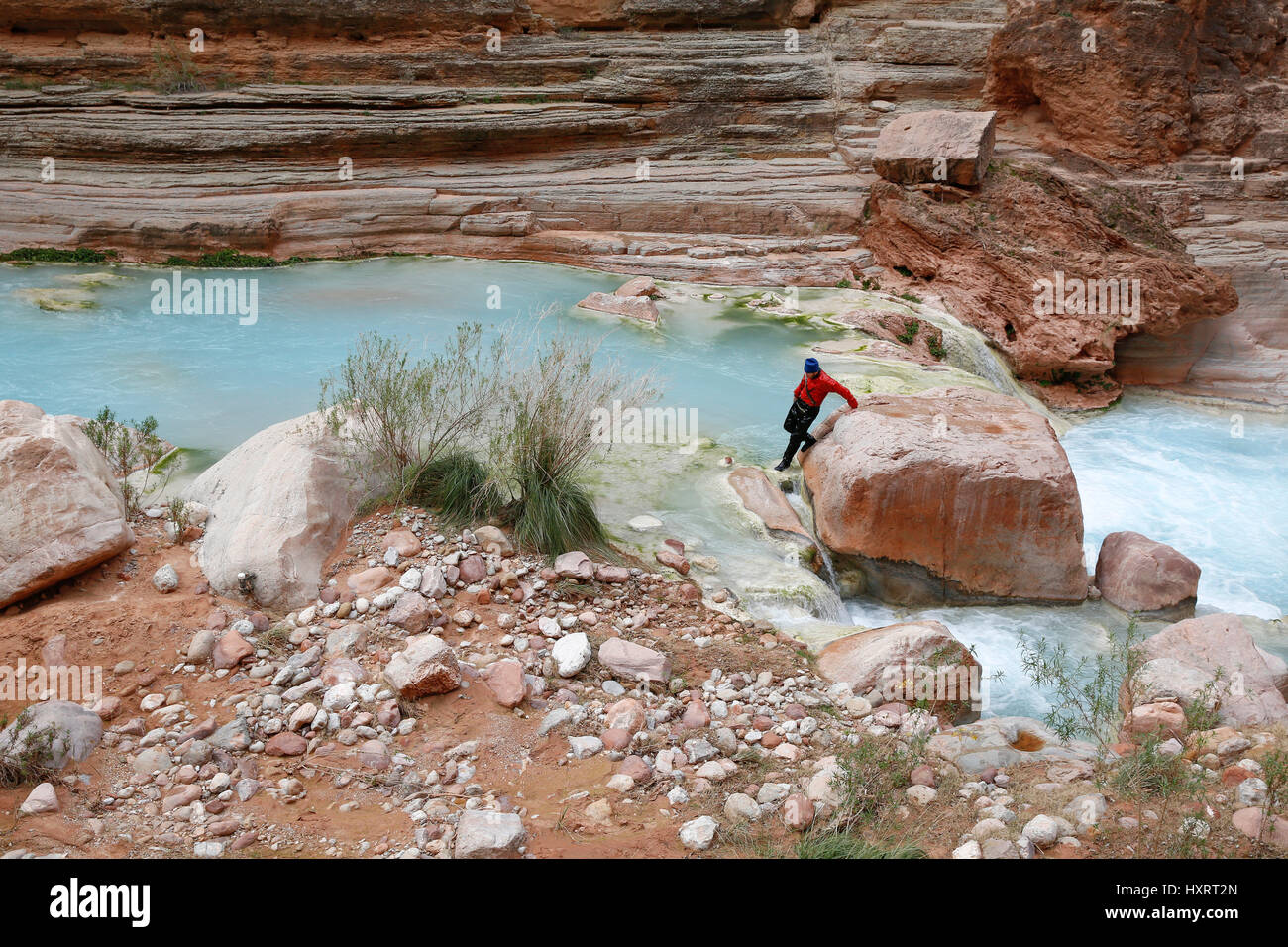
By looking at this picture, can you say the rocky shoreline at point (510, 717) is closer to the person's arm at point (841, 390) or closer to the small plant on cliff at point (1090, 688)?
the small plant on cliff at point (1090, 688)

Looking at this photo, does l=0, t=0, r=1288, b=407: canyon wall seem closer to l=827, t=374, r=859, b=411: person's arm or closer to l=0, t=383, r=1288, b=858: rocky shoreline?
l=827, t=374, r=859, b=411: person's arm

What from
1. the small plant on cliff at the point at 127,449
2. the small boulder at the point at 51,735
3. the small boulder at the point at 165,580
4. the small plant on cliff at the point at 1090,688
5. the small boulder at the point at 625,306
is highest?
the small boulder at the point at 625,306

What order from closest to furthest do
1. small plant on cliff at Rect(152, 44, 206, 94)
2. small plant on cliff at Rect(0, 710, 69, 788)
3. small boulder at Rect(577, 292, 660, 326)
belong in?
small plant on cliff at Rect(0, 710, 69, 788), small boulder at Rect(577, 292, 660, 326), small plant on cliff at Rect(152, 44, 206, 94)

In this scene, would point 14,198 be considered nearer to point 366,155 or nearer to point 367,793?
point 366,155

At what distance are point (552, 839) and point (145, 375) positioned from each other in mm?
7546

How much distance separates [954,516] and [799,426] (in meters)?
1.52

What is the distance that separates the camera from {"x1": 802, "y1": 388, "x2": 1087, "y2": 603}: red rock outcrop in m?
6.70

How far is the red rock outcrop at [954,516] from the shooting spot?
670 cm

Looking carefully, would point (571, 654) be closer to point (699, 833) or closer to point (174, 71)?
point (699, 833)

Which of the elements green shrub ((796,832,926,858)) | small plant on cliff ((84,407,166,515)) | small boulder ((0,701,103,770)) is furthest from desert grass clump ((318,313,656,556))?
green shrub ((796,832,926,858))

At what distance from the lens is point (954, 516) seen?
6.74 meters

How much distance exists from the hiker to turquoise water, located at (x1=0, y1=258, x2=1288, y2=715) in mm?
519

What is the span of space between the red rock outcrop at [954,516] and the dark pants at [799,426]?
23.9 inches

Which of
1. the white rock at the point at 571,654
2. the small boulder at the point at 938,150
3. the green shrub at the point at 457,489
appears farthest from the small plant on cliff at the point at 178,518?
the small boulder at the point at 938,150
